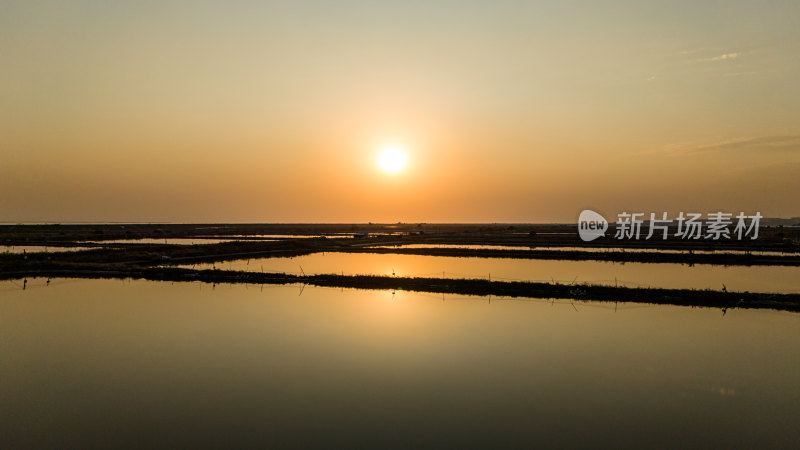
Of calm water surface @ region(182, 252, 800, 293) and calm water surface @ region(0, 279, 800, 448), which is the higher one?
calm water surface @ region(182, 252, 800, 293)

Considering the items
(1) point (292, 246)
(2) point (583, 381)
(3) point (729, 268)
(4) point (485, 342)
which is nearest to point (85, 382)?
(4) point (485, 342)

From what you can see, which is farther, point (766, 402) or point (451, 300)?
point (451, 300)

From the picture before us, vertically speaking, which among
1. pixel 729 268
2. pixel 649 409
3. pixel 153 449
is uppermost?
pixel 729 268

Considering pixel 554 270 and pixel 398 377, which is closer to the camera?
pixel 398 377

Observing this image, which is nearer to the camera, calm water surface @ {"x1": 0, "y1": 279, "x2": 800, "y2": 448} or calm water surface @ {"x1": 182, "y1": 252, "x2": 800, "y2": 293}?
calm water surface @ {"x1": 0, "y1": 279, "x2": 800, "y2": 448}

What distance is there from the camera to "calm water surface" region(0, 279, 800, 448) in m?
7.90

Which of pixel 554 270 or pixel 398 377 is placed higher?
pixel 554 270

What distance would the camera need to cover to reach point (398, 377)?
10.5 meters

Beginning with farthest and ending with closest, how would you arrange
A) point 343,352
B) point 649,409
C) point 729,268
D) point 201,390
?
point 729,268
point 343,352
point 201,390
point 649,409

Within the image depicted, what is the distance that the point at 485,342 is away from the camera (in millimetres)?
13484

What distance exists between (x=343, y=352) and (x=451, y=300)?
9.16 metres

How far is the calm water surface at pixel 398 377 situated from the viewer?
25.9 feet

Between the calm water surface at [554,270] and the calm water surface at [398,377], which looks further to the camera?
the calm water surface at [554,270]

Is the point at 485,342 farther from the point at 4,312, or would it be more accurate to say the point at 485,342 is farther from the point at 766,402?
the point at 4,312
